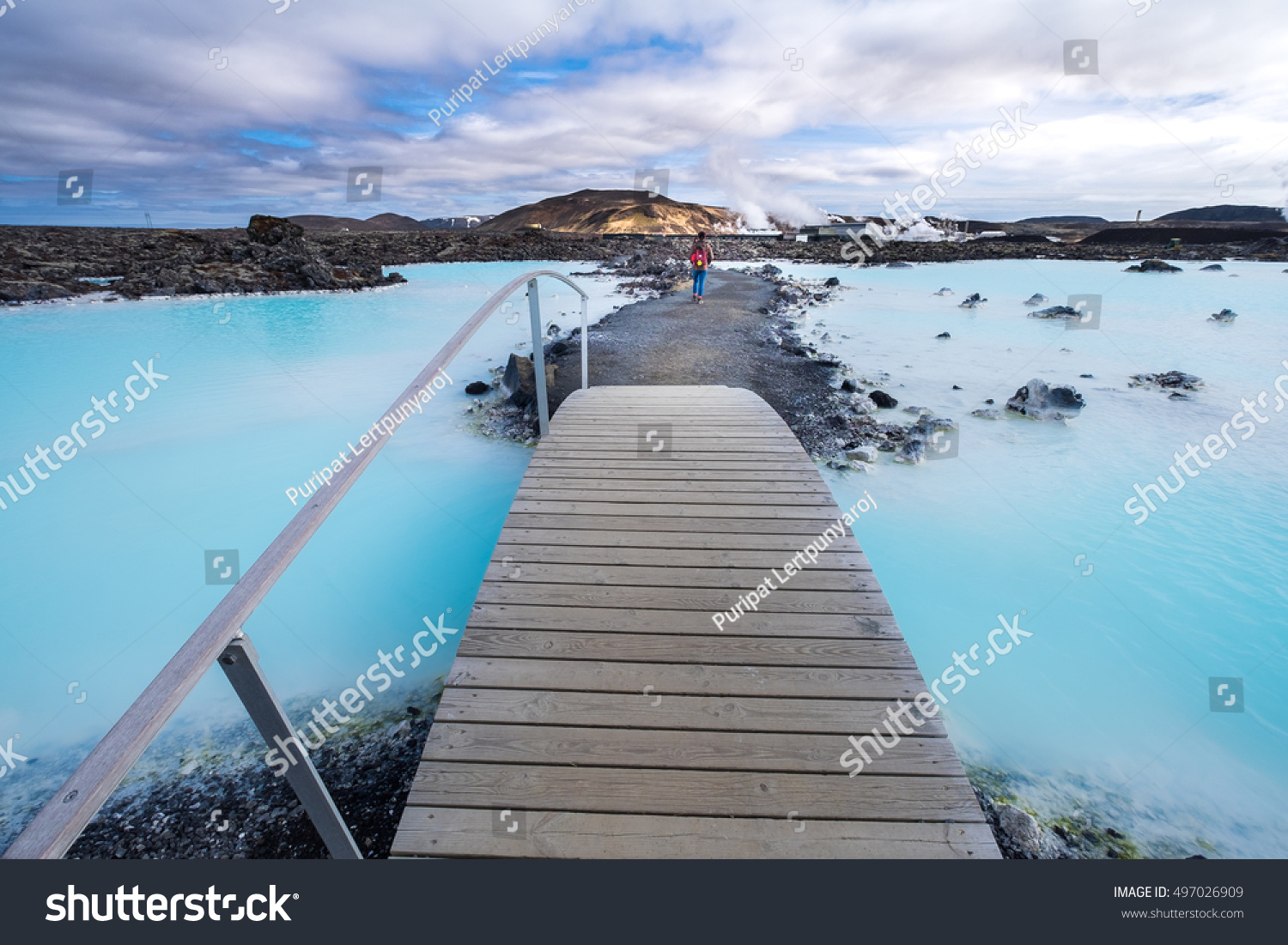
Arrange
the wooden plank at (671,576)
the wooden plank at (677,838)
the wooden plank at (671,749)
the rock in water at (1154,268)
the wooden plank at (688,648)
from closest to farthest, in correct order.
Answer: the wooden plank at (677,838), the wooden plank at (671,749), the wooden plank at (688,648), the wooden plank at (671,576), the rock in water at (1154,268)

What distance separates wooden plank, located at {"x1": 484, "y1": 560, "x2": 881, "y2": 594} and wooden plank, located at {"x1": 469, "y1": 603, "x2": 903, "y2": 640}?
0.76 feet

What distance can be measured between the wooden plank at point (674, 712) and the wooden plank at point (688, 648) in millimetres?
211

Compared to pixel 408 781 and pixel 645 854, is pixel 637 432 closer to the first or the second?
pixel 408 781

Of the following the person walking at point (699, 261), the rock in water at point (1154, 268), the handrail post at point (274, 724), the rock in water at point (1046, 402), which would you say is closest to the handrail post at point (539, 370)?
the handrail post at point (274, 724)

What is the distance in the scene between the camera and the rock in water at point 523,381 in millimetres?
8680

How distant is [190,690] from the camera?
1.04 meters

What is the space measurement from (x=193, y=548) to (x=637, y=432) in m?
5.33

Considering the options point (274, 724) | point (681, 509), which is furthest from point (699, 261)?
point (274, 724)

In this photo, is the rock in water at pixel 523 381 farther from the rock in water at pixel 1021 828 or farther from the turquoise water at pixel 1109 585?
the rock in water at pixel 1021 828

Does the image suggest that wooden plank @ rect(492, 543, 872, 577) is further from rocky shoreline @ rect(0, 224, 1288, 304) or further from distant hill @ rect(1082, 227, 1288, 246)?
distant hill @ rect(1082, 227, 1288, 246)

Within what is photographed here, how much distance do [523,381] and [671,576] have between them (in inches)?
252

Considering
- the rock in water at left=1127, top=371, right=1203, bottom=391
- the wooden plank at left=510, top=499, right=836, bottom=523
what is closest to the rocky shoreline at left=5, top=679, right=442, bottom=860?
the wooden plank at left=510, top=499, right=836, bottom=523

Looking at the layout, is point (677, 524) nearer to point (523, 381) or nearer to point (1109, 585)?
point (1109, 585)

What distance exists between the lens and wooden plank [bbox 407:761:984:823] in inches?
73.5
